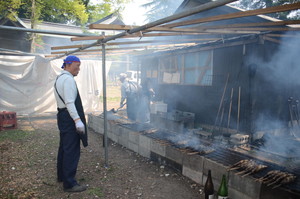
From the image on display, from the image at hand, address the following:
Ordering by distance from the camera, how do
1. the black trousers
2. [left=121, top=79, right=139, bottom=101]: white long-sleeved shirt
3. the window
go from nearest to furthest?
the black trousers < the window < [left=121, top=79, right=139, bottom=101]: white long-sleeved shirt

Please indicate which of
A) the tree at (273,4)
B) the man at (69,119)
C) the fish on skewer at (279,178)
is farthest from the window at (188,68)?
the tree at (273,4)

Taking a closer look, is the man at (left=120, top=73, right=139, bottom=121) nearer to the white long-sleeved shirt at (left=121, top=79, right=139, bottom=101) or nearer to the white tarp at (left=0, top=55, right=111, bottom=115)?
the white long-sleeved shirt at (left=121, top=79, right=139, bottom=101)

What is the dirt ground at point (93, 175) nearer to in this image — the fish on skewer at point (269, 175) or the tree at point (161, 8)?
the fish on skewer at point (269, 175)

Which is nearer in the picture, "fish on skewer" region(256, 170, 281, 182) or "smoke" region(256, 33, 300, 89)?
"fish on skewer" region(256, 170, 281, 182)

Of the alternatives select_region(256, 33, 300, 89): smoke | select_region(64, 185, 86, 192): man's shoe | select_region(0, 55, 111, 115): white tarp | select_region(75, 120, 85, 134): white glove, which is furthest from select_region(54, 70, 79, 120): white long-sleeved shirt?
select_region(0, 55, 111, 115): white tarp

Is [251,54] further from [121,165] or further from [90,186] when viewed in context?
[90,186]

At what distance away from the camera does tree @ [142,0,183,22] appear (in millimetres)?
38281

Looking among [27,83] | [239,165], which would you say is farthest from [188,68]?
[27,83]

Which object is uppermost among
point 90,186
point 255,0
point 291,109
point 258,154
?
point 255,0

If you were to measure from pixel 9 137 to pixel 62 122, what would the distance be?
212 inches

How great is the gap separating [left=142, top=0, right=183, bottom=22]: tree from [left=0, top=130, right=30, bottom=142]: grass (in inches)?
1379

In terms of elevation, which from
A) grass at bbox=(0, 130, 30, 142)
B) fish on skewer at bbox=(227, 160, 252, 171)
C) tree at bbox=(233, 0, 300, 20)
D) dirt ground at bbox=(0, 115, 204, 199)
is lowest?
dirt ground at bbox=(0, 115, 204, 199)

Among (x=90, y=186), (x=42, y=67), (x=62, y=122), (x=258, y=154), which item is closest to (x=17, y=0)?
(x=42, y=67)

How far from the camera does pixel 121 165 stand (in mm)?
5633
